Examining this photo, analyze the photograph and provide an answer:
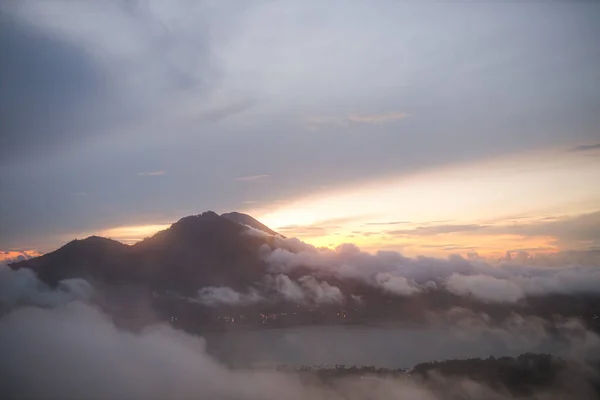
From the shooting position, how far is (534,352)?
5184 cm

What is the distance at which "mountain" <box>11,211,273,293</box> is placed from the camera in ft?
149

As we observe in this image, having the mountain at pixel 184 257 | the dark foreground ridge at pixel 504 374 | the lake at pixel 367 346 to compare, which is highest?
the mountain at pixel 184 257

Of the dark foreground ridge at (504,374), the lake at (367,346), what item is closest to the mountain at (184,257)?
the lake at (367,346)

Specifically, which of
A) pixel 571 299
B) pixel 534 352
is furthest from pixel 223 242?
pixel 571 299

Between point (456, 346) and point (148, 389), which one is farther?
point (456, 346)

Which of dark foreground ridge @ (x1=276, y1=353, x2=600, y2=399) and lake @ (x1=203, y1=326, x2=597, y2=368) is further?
lake @ (x1=203, y1=326, x2=597, y2=368)

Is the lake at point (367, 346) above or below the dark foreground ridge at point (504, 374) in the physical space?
above

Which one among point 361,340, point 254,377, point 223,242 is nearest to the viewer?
point 254,377

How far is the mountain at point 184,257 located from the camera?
45.4 meters

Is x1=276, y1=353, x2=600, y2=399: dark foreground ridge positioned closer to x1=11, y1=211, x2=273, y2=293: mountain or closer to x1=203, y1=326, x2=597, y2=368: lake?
x1=203, y1=326, x2=597, y2=368: lake

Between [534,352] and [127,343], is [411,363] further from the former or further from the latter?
[127,343]

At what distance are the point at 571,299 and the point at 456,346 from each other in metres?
17.4

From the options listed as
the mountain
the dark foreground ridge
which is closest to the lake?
the dark foreground ridge

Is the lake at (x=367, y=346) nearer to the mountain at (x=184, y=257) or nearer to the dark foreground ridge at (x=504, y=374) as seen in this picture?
the dark foreground ridge at (x=504, y=374)
